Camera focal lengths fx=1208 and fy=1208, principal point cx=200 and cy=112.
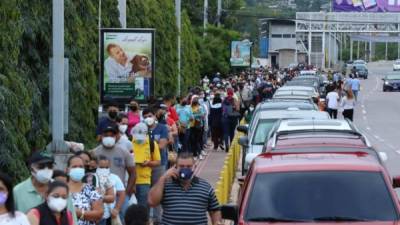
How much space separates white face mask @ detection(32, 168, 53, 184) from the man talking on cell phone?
1.34 metres

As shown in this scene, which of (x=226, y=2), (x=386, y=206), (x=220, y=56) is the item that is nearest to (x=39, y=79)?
(x=386, y=206)

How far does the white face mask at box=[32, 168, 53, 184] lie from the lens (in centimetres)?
1030

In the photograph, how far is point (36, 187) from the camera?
34.2 ft

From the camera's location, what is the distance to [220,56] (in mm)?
59312

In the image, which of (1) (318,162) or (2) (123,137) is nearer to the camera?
(1) (318,162)

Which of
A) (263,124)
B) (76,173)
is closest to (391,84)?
(263,124)

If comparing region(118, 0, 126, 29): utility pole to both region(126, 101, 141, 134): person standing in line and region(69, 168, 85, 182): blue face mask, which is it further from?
region(69, 168, 85, 182): blue face mask

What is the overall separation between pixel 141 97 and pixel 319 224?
51.2 feet

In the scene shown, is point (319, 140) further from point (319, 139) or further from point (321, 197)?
point (321, 197)

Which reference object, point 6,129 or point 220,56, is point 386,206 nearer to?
point 6,129

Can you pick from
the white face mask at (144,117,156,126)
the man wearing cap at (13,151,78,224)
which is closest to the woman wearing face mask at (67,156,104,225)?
the man wearing cap at (13,151,78,224)

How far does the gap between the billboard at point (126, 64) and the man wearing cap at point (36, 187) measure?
46.4ft

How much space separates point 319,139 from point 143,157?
2.94 m

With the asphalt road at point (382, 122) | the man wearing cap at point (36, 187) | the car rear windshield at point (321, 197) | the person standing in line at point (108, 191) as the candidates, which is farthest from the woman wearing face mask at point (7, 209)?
the asphalt road at point (382, 122)
